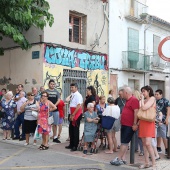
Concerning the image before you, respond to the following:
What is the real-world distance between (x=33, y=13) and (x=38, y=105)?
4.65 m

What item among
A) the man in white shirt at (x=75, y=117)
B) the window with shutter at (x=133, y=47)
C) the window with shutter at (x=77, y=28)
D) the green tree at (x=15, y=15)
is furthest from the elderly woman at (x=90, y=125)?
the window with shutter at (x=133, y=47)

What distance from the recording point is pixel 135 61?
18766 mm

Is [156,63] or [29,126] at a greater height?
[156,63]

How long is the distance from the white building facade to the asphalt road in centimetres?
1010

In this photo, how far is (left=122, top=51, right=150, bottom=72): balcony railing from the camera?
59.6ft

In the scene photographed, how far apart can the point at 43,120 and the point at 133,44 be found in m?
12.3

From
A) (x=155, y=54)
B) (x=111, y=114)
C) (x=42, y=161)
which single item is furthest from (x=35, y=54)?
(x=155, y=54)

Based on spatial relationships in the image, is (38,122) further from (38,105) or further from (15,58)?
(15,58)

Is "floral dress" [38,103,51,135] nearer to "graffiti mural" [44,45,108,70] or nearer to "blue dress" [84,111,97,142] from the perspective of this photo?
"blue dress" [84,111,97,142]

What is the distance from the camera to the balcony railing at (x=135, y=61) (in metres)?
18.2

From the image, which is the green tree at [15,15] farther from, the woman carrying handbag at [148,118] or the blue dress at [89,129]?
the woman carrying handbag at [148,118]

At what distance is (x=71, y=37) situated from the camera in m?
15.4

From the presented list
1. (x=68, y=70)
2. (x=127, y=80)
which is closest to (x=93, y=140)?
(x=68, y=70)

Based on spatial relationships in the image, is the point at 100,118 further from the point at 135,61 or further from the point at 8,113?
the point at 135,61
